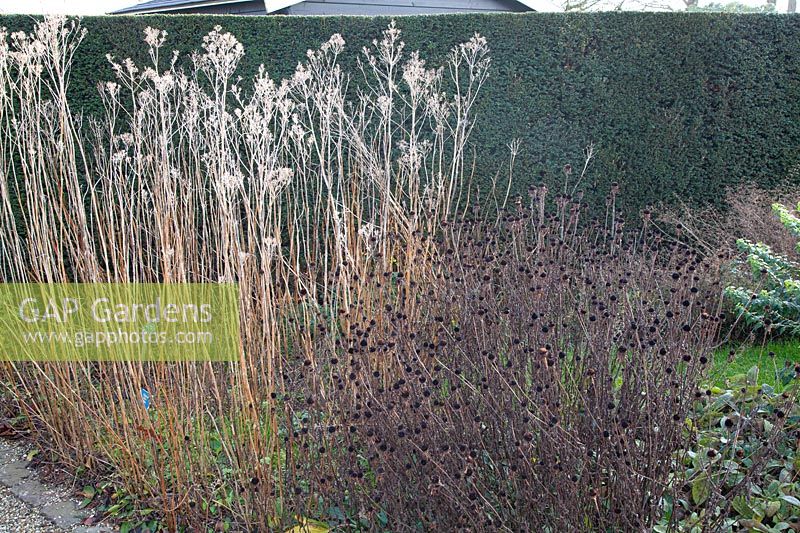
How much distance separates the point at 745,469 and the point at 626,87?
400 cm

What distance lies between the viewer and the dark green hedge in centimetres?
544

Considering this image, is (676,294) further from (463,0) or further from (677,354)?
(463,0)

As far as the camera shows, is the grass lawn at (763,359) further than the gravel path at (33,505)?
Yes

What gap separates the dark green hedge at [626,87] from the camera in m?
5.44

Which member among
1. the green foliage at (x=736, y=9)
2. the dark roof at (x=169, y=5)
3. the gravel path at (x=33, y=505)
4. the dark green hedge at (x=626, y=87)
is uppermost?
the dark roof at (x=169, y=5)

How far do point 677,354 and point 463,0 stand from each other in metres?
7.23

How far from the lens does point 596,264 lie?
321 centimetres

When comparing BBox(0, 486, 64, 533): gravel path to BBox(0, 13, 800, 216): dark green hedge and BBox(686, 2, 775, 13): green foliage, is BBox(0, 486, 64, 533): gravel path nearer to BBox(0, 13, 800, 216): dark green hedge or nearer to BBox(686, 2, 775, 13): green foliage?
BBox(0, 13, 800, 216): dark green hedge

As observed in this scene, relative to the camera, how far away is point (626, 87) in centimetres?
586

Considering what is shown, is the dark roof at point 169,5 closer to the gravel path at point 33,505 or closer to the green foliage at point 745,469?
the gravel path at point 33,505

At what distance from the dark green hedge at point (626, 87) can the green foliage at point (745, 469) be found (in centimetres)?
293

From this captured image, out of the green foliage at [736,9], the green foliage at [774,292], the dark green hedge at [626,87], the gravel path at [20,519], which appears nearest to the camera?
the gravel path at [20,519]

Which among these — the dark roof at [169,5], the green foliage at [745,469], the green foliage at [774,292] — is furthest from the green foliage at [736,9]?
the dark roof at [169,5]

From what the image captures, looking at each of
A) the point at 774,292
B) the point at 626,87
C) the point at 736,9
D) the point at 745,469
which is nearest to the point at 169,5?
the point at 626,87
